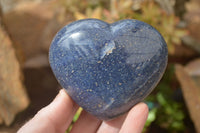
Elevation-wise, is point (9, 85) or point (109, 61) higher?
point (109, 61)

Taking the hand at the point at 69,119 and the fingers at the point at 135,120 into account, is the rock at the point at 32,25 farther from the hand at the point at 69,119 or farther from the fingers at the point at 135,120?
the fingers at the point at 135,120

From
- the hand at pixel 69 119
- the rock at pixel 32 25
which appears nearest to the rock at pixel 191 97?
the hand at pixel 69 119

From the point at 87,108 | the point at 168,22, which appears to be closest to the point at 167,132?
the point at 168,22

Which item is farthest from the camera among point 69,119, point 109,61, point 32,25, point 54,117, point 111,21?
point 32,25

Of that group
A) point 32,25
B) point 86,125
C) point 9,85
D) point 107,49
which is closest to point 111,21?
point 107,49

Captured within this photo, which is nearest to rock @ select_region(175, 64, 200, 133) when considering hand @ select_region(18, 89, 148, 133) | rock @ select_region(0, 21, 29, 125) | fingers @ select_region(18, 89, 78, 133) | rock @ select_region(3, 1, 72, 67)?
hand @ select_region(18, 89, 148, 133)

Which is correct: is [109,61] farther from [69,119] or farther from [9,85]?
[9,85]

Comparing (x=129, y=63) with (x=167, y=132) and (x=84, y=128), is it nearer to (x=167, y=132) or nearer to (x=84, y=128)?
(x=84, y=128)

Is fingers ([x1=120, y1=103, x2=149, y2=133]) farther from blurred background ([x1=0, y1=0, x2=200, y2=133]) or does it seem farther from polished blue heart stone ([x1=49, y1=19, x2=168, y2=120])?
blurred background ([x1=0, y1=0, x2=200, y2=133])
